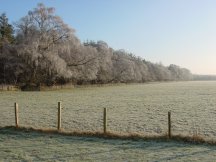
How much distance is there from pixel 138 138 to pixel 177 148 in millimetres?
2256

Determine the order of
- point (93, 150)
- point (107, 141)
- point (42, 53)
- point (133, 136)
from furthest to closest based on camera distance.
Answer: point (42, 53), point (133, 136), point (107, 141), point (93, 150)

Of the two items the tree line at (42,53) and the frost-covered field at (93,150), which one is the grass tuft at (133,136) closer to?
the frost-covered field at (93,150)

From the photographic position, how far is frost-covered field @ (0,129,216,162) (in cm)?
1155

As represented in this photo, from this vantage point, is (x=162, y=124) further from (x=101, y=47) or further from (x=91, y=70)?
(x=101, y=47)

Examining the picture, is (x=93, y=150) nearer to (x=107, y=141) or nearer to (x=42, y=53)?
(x=107, y=141)

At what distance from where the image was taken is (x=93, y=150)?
1269 centimetres

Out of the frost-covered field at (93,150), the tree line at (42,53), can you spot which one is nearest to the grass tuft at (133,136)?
the frost-covered field at (93,150)

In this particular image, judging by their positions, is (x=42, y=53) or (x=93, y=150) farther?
(x=42, y=53)

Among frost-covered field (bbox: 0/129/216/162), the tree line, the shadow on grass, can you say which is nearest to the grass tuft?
the shadow on grass

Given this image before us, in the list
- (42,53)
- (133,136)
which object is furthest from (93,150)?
(42,53)

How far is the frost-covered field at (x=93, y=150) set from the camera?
11555mm

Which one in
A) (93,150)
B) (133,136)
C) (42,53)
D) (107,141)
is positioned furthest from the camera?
(42,53)

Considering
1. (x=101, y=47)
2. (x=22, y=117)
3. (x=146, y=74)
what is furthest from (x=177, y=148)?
(x=146, y=74)

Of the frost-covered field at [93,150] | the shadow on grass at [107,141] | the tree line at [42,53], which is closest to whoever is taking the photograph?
the frost-covered field at [93,150]
